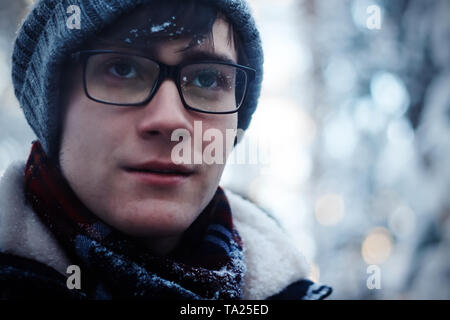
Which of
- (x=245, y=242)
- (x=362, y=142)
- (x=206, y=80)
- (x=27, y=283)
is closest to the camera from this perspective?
(x=27, y=283)

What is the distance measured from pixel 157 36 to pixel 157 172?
31cm

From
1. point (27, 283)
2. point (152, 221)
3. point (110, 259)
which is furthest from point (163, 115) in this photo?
point (27, 283)

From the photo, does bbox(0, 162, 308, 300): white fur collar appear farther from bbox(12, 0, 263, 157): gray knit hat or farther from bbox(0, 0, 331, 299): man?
bbox(12, 0, 263, 157): gray knit hat

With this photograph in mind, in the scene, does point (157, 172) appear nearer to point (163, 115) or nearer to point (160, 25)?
point (163, 115)

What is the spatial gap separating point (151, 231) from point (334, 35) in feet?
10.6

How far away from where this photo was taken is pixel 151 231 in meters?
0.65

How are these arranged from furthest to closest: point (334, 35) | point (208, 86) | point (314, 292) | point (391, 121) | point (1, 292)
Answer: point (334, 35) < point (391, 121) < point (314, 292) < point (208, 86) < point (1, 292)

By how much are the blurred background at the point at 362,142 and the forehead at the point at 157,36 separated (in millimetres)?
1262

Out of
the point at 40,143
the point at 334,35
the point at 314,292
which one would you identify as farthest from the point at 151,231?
the point at 334,35

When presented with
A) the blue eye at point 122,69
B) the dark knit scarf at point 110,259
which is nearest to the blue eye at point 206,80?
the blue eye at point 122,69

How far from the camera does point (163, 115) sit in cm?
63

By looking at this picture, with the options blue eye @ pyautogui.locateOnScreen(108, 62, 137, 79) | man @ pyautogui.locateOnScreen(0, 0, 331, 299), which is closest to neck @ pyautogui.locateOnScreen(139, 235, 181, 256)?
man @ pyautogui.locateOnScreen(0, 0, 331, 299)

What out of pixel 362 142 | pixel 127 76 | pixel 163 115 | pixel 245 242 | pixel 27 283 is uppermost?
pixel 362 142
